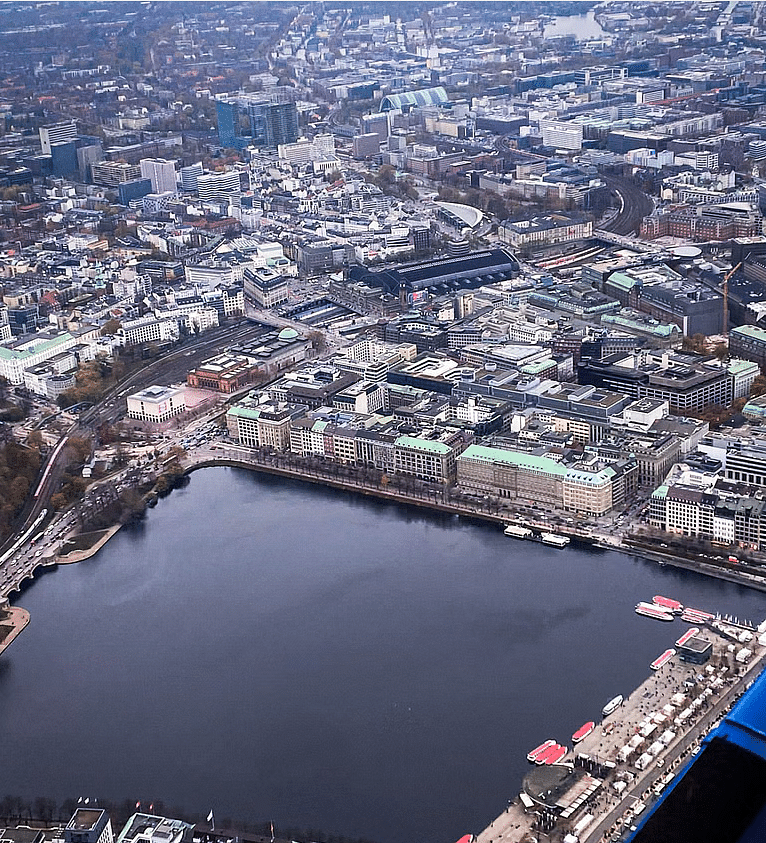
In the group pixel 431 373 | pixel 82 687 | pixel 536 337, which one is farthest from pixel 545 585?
pixel 536 337

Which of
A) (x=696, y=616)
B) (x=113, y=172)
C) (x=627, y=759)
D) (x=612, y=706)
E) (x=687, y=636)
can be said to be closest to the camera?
(x=627, y=759)

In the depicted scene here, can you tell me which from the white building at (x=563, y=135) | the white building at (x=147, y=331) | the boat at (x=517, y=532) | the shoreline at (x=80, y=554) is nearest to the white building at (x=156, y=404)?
the white building at (x=147, y=331)

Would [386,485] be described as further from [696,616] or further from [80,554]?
[696,616]

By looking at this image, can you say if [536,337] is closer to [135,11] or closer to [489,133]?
[489,133]

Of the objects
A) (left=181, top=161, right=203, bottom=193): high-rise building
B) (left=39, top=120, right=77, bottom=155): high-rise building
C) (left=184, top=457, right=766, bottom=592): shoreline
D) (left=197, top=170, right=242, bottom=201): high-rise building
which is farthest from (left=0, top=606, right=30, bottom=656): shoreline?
(left=39, top=120, right=77, bottom=155): high-rise building

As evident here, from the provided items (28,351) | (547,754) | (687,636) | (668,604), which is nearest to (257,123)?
(28,351)

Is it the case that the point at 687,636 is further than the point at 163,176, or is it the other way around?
the point at 163,176

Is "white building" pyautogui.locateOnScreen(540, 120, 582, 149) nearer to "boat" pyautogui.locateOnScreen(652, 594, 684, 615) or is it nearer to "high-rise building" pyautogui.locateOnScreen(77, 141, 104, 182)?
"high-rise building" pyautogui.locateOnScreen(77, 141, 104, 182)
